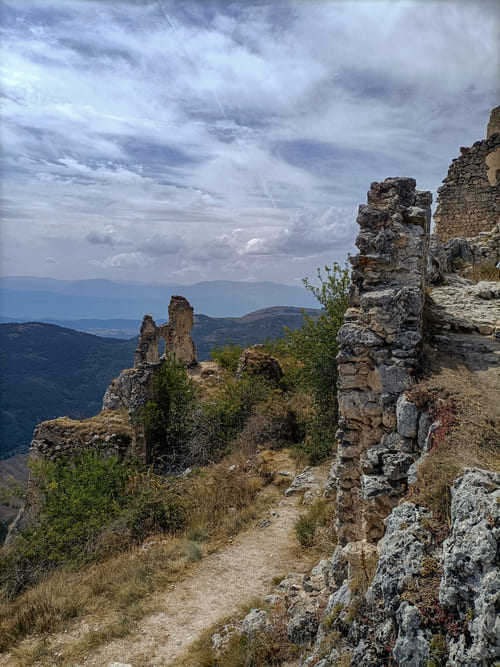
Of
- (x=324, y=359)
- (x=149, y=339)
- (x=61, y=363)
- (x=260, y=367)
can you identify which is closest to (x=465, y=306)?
(x=324, y=359)

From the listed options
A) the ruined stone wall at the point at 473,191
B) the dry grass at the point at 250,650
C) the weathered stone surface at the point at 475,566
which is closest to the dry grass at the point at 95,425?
the dry grass at the point at 250,650

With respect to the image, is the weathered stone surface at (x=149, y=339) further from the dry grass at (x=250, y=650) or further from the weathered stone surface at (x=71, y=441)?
the dry grass at (x=250, y=650)

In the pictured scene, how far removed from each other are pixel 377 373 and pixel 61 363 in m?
112

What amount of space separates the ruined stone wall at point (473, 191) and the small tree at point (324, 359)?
6.97m

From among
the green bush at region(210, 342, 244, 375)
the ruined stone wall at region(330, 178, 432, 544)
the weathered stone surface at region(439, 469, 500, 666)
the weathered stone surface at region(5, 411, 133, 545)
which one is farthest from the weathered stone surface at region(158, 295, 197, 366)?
the weathered stone surface at region(439, 469, 500, 666)

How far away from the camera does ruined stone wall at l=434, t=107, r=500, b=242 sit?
46.1 ft

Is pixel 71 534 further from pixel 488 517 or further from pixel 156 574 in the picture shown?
pixel 488 517

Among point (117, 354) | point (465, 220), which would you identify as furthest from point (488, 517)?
point (117, 354)

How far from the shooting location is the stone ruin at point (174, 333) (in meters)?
19.7

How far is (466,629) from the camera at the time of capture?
2377 mm

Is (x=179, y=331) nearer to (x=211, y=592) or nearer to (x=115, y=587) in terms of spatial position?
(x=115, y=587)

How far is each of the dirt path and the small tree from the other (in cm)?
245

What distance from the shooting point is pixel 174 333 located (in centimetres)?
2069

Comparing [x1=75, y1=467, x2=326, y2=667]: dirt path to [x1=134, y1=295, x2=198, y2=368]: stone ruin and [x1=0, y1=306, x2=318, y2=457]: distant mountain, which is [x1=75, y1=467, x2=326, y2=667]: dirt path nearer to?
[x1=134, y1=295, x2=198, y2=368]: stone ruin
